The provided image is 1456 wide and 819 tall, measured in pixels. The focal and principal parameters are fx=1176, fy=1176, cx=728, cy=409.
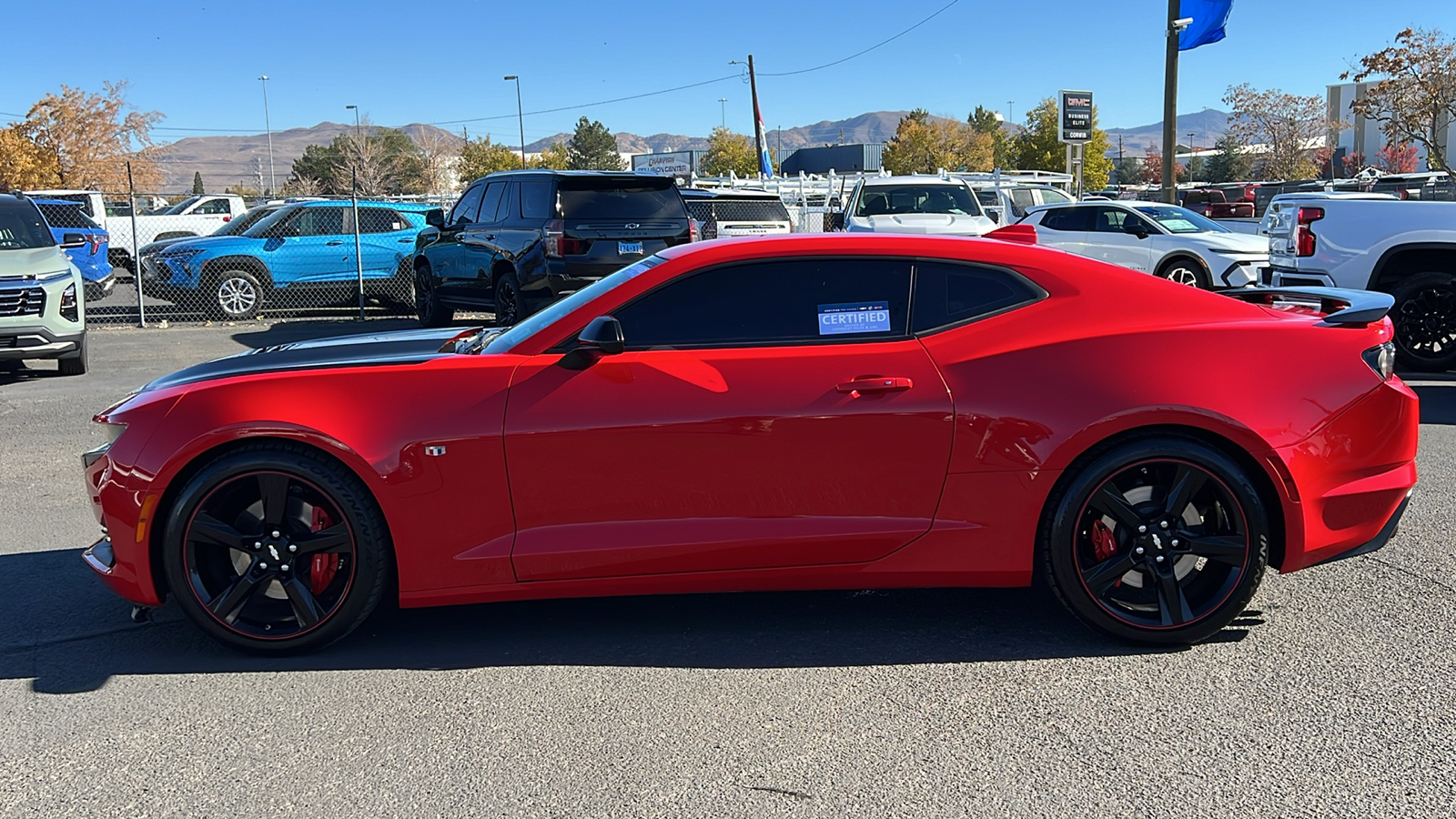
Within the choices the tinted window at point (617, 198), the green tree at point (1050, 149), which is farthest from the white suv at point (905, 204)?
the green tree at point (1050, 149)

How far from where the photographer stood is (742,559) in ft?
13.3

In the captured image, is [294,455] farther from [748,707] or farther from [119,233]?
[119,233]

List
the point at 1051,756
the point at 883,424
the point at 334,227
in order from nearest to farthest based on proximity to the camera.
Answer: the point at 1051,756 < the point at 883,424 < the point at 334,227

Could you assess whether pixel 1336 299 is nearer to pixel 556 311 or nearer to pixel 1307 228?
pixel 556 311

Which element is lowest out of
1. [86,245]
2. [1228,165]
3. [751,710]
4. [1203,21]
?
[751,710]

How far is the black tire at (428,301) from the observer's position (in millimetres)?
14891

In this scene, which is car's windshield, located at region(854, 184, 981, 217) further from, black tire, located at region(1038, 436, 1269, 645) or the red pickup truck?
black tire, located at region(1038, 436, 1269, 645)

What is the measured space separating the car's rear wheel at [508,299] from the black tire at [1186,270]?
9.13 m

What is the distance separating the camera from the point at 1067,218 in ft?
59.4

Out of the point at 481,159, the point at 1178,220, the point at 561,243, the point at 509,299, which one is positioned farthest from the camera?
the point at 481,159

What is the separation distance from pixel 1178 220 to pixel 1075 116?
1956 cm

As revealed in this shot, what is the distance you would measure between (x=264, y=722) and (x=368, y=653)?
22.8 inches

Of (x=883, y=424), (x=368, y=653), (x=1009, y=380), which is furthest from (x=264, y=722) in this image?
(x=1009, y=380)

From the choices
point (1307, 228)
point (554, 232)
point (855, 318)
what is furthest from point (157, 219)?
point (855, 318)
